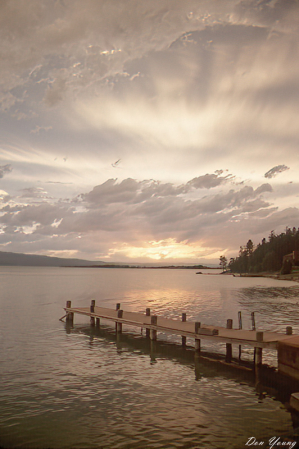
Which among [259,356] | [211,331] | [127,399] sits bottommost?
[127,399]

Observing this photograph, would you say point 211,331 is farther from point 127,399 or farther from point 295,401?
point 295,401

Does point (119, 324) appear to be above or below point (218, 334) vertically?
below

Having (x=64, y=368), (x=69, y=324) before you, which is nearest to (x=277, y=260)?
(x=69, y=324)

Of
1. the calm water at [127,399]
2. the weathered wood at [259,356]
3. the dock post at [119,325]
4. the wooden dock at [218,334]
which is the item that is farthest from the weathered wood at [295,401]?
the dock post at [119,325]

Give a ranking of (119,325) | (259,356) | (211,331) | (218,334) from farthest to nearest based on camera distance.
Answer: (119,325)
(211,331)
(218,334)
(259,356)

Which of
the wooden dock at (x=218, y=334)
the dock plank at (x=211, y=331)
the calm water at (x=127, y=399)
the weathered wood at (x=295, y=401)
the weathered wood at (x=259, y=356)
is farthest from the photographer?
the weathered wood at (x=259, y=356)

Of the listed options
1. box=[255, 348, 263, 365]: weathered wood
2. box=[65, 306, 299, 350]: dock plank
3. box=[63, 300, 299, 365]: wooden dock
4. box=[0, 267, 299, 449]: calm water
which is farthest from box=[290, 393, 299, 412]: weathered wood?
box=[255, 348, 263, 365]: weathered wood

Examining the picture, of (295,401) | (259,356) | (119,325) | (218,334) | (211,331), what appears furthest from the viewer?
(119,325)

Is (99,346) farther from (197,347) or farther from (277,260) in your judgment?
(277,260)

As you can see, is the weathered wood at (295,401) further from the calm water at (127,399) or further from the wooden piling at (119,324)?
the wooden piling at (119,324)

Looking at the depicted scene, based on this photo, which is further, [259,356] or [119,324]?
[119,324]

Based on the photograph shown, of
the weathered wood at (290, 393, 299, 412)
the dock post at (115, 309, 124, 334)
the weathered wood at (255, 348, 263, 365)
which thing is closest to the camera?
the weathered wood at (290, 393, 299, 412)

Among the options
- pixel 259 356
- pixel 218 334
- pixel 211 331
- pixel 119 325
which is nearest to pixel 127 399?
pixel 211 331

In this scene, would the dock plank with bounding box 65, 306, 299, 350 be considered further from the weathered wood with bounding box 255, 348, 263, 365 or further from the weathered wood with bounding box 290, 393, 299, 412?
the weathered wood with bounding box 290, 393, 299, 412
